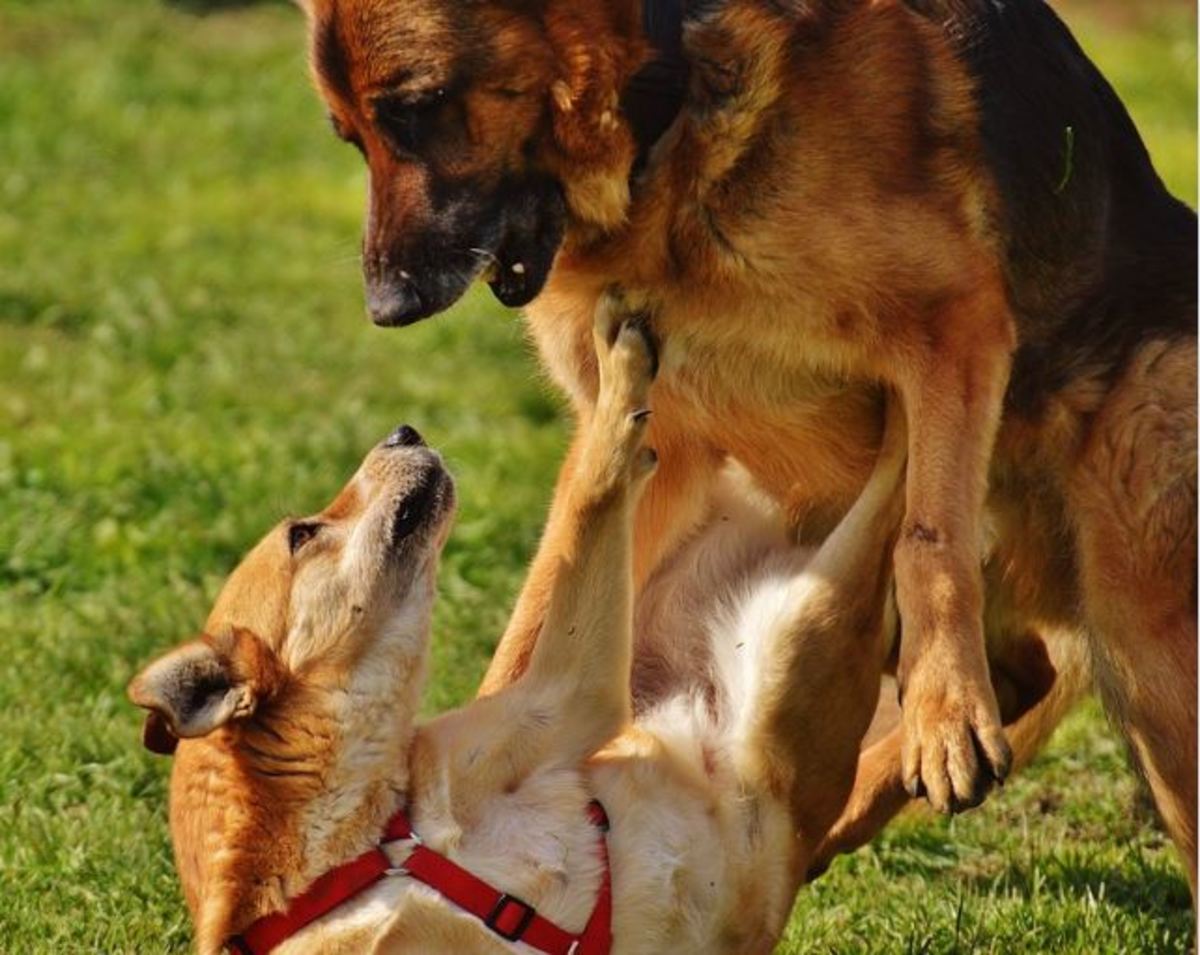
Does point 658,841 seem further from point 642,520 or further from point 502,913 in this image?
point 642,520

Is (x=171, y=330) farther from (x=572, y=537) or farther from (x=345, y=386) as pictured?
(x=572, y=537)

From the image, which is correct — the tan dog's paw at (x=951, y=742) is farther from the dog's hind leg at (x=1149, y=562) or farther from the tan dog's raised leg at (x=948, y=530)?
the dog's hind leg at (x=1149, y=562)

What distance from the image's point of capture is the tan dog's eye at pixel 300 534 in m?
5.10

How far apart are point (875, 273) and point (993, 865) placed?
1.70 meters

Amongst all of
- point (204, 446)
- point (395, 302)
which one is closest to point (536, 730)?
point (395, 302)

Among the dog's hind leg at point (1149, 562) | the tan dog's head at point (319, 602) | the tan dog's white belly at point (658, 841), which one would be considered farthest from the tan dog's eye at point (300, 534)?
the dog's hind leg at point (1149, 562)

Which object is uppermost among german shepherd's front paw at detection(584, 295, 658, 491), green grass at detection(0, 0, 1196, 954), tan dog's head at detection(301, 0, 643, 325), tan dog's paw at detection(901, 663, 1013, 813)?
tan dog's head at detection(301, 0, 643, 325)

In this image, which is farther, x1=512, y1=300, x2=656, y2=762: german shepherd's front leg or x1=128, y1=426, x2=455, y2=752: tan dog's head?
x1=512, y1=300, x2=656, y2=762: german shepherd's front leg

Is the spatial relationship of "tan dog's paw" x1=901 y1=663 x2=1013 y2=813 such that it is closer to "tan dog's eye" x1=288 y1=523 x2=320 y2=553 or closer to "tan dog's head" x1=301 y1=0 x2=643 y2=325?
"tan dog's head" x1=301 y1=0 x2=643 y2=325

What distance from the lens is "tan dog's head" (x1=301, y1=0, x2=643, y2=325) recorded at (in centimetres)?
454

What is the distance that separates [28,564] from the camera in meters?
7.32

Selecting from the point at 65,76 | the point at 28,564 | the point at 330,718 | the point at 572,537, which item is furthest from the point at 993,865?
the point at 65,76

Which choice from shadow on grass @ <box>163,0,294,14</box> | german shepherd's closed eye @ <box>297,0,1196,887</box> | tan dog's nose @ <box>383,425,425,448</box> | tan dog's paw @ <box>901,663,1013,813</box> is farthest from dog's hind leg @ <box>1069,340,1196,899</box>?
shadow on grass @ <box>163,0,294,14</box>

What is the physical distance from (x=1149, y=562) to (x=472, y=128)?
1707 mm
